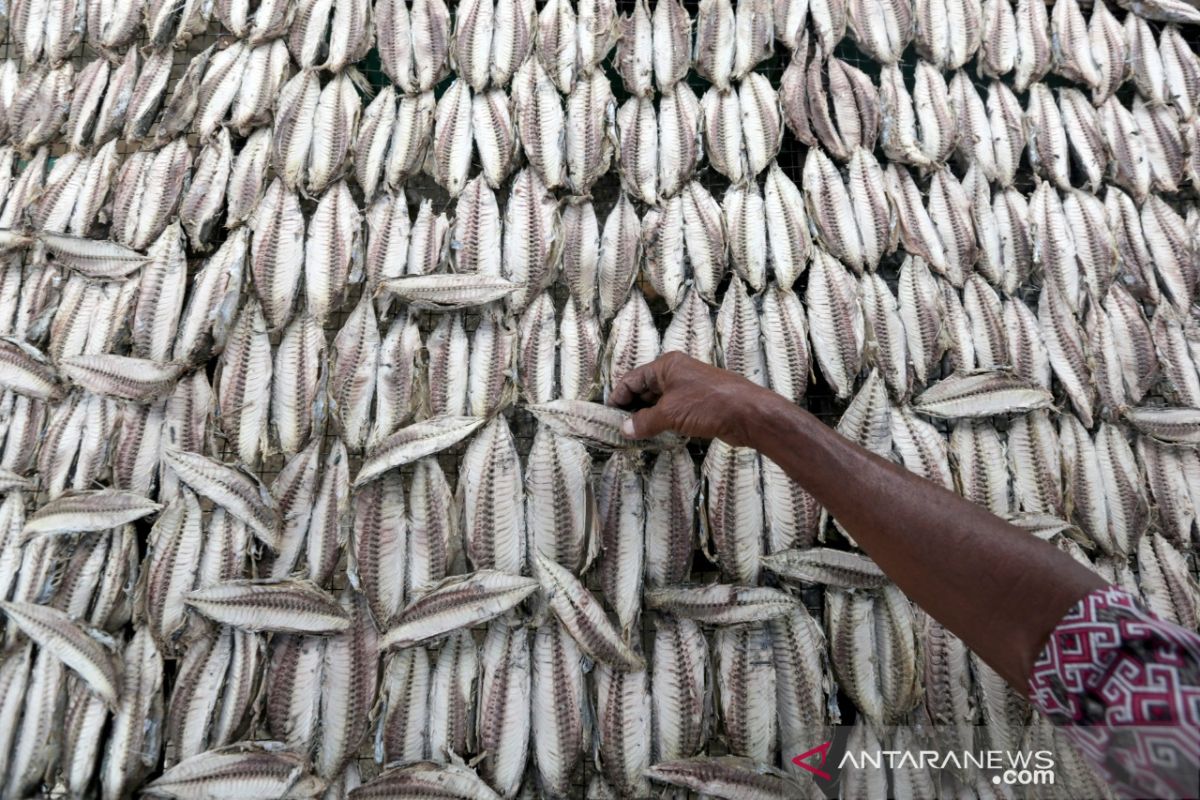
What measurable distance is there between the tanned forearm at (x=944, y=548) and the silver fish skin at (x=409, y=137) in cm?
133

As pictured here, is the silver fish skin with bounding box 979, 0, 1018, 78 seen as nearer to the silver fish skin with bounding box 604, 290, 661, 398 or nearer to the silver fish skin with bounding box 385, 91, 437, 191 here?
the silver fish skin with bounding box 604, 290, 661, 398

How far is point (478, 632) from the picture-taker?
5.78ft

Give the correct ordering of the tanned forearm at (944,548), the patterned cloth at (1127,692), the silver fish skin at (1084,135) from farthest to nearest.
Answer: the silver fish skin at (1084,135) < the tanned forearm at (944,548) < the patterned cloth at (1127,692)

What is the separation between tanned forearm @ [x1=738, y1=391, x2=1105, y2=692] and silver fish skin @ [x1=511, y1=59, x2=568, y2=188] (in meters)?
1.12

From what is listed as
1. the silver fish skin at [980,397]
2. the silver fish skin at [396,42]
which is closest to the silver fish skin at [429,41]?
the silver fish skin at [396,42]

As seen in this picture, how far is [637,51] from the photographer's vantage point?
221 cm

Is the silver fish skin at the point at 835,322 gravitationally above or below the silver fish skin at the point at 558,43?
below

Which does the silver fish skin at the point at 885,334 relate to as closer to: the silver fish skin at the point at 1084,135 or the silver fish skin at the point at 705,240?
the silver fish skin at the point at 705,240

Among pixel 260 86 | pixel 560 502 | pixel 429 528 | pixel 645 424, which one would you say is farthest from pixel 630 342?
pixel 260 86

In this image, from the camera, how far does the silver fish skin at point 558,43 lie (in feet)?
7.15

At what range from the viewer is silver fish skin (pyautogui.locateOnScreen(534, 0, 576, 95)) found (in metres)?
2.18

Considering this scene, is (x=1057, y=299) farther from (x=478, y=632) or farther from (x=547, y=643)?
(x=478, y=632)

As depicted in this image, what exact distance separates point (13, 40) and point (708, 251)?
7.75 ft

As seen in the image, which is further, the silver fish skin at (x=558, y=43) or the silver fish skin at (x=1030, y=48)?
the silver fish skin at (x=1030, y=48)
